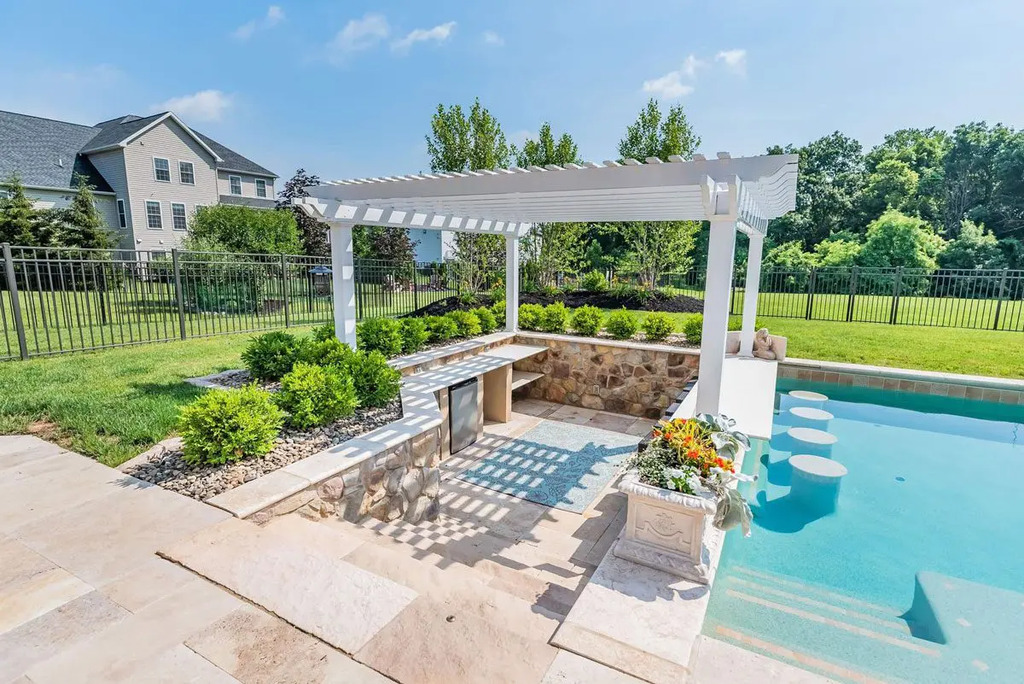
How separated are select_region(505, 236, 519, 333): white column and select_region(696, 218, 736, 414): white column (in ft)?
16.0

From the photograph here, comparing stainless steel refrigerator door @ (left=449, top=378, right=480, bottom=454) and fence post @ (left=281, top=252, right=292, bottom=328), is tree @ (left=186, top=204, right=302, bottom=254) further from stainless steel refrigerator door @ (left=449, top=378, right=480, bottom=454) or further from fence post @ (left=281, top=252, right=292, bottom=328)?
stainless steel refrigerator door @ (left=449, top=378, right=480, bottom=454)

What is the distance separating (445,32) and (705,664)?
13012mm

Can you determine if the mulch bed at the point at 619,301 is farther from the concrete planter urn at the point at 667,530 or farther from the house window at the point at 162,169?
the house window at the point at 162,169

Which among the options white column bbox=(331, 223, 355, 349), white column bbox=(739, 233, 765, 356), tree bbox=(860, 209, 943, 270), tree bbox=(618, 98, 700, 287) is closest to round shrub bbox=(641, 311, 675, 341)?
white column bbox=(739, 233, 765, 356)

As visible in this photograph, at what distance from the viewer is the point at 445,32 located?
11.5 metres

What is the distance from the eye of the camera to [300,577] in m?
2.43

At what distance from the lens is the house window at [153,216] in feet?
70.0

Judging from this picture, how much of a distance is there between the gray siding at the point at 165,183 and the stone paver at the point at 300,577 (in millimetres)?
23490

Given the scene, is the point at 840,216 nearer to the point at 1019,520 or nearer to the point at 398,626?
the point at 1019,520

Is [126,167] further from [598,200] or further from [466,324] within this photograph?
[598,200]

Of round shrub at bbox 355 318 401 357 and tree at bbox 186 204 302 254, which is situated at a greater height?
tree at bbox 186 204 302 254

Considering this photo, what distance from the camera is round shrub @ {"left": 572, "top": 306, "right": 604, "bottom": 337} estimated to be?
29.0 feet

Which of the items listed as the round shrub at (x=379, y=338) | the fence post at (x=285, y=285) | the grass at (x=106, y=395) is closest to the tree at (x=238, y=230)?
the fence post at (x=285, y=285)

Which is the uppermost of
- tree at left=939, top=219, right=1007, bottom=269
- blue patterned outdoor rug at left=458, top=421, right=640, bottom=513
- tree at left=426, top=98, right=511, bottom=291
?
tree at left=426, top=98, right=511, bottom=291
